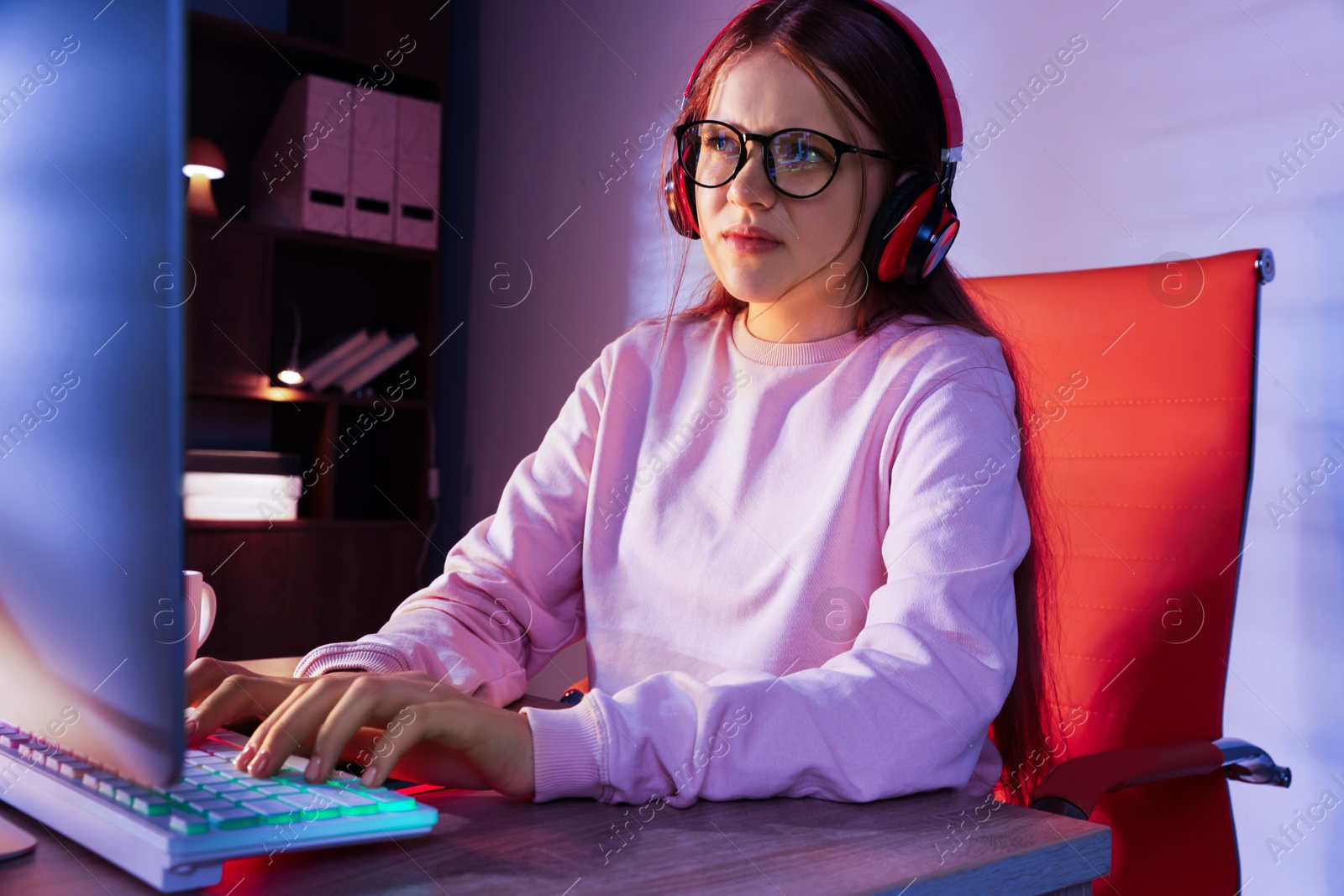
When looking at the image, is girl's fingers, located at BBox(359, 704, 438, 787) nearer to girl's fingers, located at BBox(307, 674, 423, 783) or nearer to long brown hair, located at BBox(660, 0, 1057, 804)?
girl's fingers, located at BBox(307, 674, 423, 783)

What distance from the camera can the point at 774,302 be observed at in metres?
1.15

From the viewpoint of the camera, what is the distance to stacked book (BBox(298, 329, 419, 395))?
9.91 feet

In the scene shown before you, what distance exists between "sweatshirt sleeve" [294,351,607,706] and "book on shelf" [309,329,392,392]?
1.95 metres

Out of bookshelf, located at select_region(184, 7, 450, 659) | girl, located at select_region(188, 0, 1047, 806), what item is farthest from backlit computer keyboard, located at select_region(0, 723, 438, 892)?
bookshelf, located at select_region(184, 7, 450, 659)

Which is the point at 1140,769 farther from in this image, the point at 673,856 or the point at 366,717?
the point at 366,717

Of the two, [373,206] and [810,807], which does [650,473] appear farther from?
[373,206]

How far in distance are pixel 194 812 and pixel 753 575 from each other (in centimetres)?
61

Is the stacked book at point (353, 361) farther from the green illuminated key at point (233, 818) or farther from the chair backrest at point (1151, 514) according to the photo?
the green illuminated key at point (233, 818)

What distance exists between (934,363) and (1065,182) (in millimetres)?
954

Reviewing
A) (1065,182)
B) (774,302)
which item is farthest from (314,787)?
(1065,182)

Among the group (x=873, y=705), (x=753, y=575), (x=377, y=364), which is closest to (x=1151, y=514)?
(x=753, y=575)

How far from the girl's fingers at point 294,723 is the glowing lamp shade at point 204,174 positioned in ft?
8.26

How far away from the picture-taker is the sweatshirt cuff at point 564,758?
629 mm

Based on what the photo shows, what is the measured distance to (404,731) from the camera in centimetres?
60
